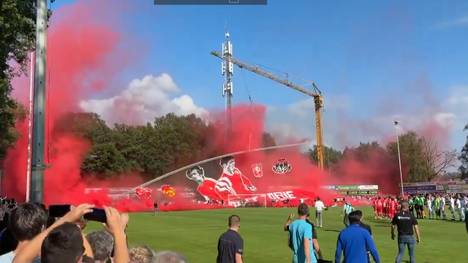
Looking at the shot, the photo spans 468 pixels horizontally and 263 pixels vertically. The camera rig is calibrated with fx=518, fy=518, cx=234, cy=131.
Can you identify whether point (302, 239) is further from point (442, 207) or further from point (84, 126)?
point (84, 126)

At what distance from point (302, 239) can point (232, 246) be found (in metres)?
1.41

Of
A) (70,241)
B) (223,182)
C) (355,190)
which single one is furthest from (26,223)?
(355,190)

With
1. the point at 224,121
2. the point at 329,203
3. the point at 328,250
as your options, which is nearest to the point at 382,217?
the point at 328,250

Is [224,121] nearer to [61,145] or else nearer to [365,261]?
[61,145]

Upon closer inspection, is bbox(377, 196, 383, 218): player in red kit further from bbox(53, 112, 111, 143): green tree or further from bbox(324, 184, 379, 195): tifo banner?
bbox(324, 184, 379, 195): tifo banner

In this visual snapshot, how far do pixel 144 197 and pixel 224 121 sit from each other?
33.5 m

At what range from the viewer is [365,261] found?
8.46 metres

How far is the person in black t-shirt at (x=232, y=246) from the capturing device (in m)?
7.90

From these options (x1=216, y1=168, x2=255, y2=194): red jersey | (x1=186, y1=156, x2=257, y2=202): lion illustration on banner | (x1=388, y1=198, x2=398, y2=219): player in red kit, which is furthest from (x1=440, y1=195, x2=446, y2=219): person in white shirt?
(x1=216, y1=168, x2=255, y2=194): red jersey

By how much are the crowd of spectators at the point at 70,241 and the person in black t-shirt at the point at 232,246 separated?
3.99 meters

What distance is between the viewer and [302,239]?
8711mm

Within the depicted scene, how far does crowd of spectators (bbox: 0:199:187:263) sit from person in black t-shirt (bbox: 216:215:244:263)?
399 centimetres

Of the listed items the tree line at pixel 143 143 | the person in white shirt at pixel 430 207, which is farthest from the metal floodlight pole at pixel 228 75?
the person in white shirt at pixel 430 207

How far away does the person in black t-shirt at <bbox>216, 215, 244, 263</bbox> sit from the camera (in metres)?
7.90
